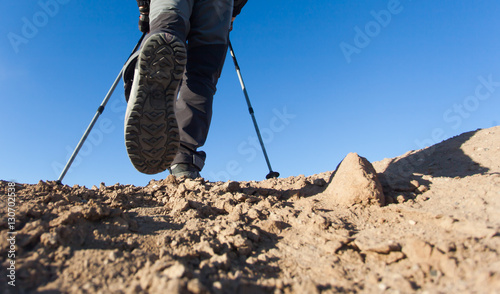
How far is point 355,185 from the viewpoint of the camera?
1.87 metres

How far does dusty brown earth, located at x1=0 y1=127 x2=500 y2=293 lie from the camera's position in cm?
103

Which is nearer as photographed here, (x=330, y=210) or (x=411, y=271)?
(x=411, y=271)

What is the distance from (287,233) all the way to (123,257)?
2.61 ft

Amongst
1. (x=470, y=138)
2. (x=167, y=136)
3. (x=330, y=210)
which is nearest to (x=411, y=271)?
(x=330, y=210)

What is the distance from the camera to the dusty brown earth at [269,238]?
1.03 metres

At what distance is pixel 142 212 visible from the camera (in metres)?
1.79

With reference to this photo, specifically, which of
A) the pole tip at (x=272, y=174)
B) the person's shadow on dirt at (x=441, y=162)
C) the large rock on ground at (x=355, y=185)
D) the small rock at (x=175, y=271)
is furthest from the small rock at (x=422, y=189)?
the pole tip at (x=272, y=174)

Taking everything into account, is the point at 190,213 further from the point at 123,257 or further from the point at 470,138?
the point at 470,138

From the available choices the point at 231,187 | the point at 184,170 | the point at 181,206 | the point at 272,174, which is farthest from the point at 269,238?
the point at 272,174

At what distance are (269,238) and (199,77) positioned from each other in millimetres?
1796

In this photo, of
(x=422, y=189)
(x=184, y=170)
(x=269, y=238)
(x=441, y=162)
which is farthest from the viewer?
(x=441, y=162)

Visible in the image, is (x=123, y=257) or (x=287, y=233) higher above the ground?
(x=123, y=257)

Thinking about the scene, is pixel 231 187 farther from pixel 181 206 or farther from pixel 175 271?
pixel 175 271

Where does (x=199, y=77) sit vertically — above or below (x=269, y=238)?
above
